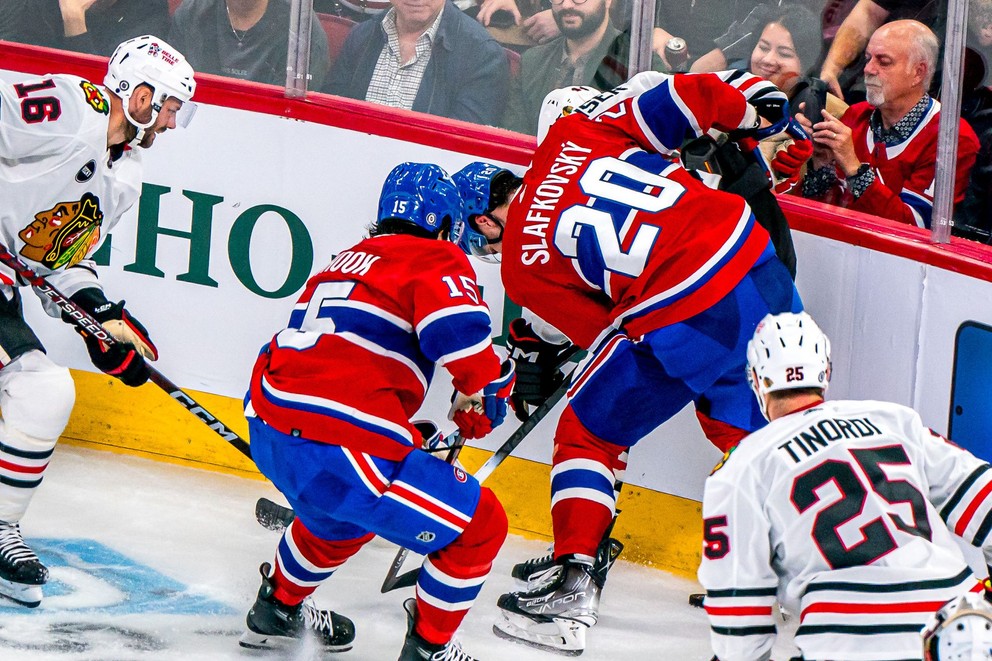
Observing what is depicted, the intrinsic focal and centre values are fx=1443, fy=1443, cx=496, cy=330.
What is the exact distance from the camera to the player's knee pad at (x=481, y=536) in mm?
2773

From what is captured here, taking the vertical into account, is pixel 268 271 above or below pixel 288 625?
above

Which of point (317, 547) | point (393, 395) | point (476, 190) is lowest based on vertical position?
point (317, 547)

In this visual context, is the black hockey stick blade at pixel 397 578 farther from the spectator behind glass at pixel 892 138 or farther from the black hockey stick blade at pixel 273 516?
the spectator behind glass at pixel 892 138

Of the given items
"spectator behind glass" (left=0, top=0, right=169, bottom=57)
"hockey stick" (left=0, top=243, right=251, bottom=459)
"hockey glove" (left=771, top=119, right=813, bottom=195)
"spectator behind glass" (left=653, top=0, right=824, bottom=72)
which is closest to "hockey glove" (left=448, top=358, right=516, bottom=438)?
"hockey stick" (left=0, top=243, right=251, bottom=459)

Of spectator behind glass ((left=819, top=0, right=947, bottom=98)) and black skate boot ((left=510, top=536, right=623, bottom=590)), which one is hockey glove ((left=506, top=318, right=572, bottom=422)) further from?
spectator behind glass ((left=819, top=0, right=947, bottom=98))

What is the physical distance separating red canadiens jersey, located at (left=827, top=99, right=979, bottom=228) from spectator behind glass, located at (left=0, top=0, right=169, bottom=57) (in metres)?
1.90

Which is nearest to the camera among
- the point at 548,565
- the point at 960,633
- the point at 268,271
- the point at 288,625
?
the point at 960,633

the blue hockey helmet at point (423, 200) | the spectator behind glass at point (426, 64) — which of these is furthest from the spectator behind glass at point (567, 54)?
the blue hockey helmet at point (423, 200)

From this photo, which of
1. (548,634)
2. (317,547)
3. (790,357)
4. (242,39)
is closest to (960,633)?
(790,357)

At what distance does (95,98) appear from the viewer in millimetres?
3375

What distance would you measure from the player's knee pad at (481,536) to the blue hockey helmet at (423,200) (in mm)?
540

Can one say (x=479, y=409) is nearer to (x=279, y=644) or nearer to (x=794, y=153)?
(x=279, y=644)

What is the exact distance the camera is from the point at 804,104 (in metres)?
3.33

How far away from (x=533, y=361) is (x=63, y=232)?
1157 mm
